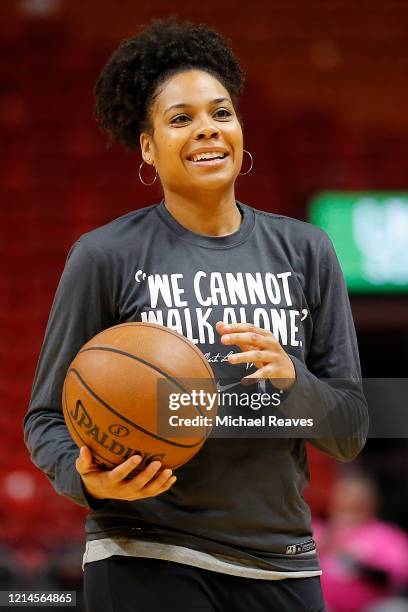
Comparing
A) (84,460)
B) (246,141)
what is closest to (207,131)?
(84,460)

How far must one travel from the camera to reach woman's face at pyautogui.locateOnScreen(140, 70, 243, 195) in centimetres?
166

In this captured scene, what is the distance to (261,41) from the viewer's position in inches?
203

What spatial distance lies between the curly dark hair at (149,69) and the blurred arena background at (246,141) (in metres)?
2.86

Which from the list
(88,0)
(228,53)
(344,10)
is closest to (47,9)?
(88,0)

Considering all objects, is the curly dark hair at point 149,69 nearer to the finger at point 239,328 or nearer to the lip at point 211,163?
the lip at point 211,163

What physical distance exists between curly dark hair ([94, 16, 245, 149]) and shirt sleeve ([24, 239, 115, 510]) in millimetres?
279

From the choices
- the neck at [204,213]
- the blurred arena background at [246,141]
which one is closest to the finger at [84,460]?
the neck at [204,213]

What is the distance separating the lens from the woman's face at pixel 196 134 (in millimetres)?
1658

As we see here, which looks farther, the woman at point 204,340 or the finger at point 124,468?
the woman at point 204,340

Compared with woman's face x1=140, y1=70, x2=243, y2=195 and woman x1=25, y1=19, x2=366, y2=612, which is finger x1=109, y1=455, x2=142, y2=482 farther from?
woman's face x1=140, y1=70, x2=243, y2=195

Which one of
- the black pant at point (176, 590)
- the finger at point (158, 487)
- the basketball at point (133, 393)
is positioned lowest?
the black pant at point (176, 590)

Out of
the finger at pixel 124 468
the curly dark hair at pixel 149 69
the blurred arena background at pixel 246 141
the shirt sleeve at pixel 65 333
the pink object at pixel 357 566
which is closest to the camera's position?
the finger at pixel 124 468

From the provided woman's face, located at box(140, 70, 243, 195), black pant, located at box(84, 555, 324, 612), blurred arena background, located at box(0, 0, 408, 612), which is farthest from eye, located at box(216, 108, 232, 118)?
blurred arena background, located at box(0, 0, 408, 612)

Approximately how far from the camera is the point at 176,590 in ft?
4.94
